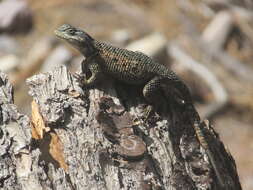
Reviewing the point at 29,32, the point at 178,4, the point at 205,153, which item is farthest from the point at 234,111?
the point at 205,153

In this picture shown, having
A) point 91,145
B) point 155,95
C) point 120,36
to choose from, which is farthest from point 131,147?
point 120,36

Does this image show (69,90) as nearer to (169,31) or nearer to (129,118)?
(129,118)

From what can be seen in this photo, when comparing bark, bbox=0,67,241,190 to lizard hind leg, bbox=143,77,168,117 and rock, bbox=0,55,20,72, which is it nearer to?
lizard hind leg, bbox=143,77,168,117

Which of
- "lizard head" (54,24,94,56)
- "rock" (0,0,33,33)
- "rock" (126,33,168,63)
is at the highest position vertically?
"lizard head" (54,24,94,56)

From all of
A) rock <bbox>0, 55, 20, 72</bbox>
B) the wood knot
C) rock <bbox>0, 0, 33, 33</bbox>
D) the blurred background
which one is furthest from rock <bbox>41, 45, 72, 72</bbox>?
the wood knot

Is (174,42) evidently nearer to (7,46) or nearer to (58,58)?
(58,58)

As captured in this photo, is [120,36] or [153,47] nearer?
[153,47]
